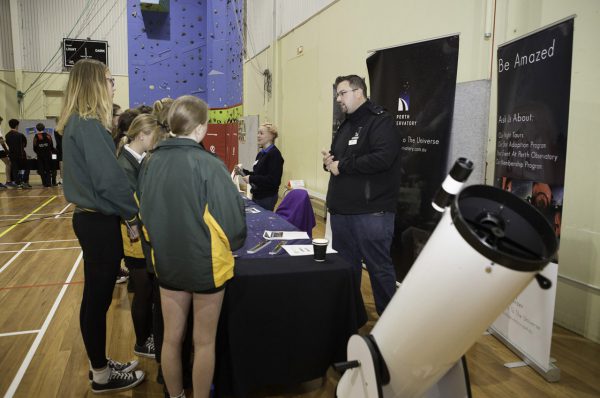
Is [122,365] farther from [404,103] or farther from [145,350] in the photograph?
[404,103]

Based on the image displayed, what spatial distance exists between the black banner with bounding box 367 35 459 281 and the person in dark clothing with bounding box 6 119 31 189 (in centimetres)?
872

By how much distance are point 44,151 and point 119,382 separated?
29.3 feet

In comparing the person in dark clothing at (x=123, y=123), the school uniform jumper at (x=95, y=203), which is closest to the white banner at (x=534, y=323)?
the school uniform jumper at (x=95, y=203)

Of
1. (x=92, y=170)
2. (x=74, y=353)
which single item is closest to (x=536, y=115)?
(x=92, y=170)

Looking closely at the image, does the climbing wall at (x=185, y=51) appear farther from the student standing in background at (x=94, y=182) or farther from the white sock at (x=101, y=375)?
the white sock at (x=101, y=375)

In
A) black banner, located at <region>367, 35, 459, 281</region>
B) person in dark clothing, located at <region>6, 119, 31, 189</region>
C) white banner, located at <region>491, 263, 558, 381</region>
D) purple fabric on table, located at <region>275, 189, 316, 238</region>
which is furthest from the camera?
person in dark clothing, located at <region>6, 119, 31, 189</region>

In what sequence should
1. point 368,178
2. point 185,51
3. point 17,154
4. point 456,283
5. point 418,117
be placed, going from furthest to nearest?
1. point 185,51
2. point 17,154
3. point 418,117
4. point 368,178
5. point 456,283

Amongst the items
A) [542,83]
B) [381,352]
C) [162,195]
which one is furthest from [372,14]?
[381,352]

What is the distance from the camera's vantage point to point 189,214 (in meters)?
1.41

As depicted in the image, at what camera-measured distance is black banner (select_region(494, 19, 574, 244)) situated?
204cm

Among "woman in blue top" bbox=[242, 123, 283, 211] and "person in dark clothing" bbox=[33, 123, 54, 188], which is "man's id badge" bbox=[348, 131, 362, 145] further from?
"person in dark clothing" bbox=[33, 123, 54, 188]

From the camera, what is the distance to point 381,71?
3.36 metres

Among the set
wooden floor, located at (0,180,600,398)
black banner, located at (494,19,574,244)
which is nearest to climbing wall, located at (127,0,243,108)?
wooden floor, located at (0,180,600,398)

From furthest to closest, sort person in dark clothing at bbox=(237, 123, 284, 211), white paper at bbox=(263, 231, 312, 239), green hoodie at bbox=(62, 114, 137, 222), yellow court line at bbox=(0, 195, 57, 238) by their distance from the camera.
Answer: yellow court line at bbox=(0, 195, 57, 238) < person in dark clothing at bbox=(237, 123, 284, 211) < white paper at bbox=(263, 231, 312, 239) < green hoodie at bbox=(62, 114, 137, 222)
